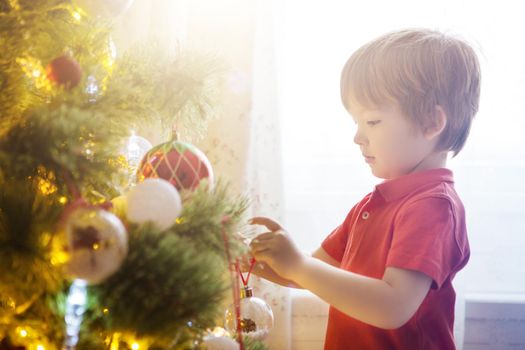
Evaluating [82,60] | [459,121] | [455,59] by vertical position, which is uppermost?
[82,60]

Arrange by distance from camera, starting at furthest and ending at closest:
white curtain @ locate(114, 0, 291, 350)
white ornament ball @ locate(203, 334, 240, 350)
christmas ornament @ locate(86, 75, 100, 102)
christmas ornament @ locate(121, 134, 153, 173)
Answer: white curtain @ locate(114, 0, 291, 350)
christmas ornament @ locate(121, 134, 153, 173)
white ornament ball @ locate(203, 334, 240, 350)
christmas ornament @ locate(86, 75, 100, 102)

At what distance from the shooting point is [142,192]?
51 centimetres

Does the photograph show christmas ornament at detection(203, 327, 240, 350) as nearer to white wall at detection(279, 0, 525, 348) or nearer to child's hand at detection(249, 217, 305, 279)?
child's hand at detection(249, 217, 305, 279)

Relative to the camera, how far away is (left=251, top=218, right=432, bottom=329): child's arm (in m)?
0.76

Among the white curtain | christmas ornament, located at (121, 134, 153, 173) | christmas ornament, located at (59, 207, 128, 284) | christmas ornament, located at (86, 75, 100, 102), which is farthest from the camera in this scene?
the white curtain

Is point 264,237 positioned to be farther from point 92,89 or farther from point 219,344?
point 92,89

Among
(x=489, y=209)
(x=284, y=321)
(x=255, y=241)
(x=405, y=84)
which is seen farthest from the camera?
(x=489, y=209)

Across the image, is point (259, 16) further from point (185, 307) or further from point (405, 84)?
point (185, 307)

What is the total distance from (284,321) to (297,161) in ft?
1.44

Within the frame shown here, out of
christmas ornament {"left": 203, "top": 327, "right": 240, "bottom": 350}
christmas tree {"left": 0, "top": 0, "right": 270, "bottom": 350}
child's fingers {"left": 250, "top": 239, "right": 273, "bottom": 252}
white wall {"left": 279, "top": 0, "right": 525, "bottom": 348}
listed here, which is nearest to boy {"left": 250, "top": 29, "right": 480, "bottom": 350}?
child's fingers {"left": 250, "top": 239, "right": 273, "bottom": 252}

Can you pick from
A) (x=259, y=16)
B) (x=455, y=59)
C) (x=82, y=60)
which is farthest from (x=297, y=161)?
(x=82, y=60)

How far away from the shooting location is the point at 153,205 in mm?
506

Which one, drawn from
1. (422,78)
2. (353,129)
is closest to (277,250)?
(422,78)

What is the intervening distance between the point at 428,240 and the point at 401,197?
133 millimetres
